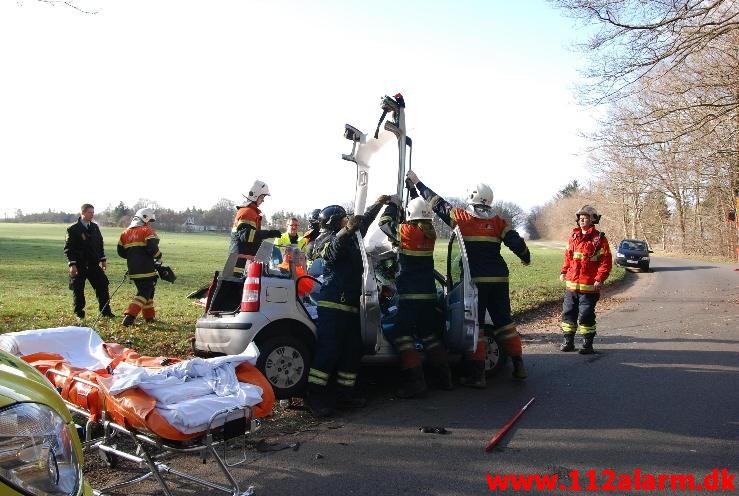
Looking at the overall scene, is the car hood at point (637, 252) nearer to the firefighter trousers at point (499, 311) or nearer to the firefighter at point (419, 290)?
the firefighter trousers at point (499, 311)

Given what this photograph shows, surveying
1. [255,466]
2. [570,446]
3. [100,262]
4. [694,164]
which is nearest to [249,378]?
[255,466]

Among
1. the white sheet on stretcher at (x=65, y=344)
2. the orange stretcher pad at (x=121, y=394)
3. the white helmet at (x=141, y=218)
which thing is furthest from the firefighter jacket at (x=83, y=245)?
the orange stretcher pad at (x=121, y=394)

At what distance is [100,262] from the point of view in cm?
1094

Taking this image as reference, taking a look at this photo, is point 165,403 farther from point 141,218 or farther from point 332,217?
point 141,218

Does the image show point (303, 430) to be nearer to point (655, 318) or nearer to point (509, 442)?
point (509, 442)

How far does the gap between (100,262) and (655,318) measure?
34.6ft

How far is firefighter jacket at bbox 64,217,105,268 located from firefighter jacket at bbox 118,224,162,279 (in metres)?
0.48

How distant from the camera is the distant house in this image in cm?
8581

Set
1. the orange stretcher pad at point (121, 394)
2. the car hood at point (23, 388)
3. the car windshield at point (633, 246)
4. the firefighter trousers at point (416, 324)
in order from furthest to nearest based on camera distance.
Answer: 1. the car windshield at point (633, 246)
2. the firefighter trousers at point (416, 324)
3. the orange stretcher pad at point (121, 394)
4. the car hood at point (23, 388)

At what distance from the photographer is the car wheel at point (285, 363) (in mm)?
5941

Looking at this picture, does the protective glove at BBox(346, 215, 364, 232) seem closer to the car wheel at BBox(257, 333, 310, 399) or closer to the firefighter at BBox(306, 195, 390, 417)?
the firefighter at BBox(306, 195, 390, 417)

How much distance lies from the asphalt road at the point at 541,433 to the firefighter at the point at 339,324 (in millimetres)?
310

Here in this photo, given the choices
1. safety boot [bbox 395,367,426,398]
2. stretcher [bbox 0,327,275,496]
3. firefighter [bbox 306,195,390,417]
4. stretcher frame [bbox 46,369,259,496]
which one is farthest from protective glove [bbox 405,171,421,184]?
stretcher frame [bbox 46,369,259,496]

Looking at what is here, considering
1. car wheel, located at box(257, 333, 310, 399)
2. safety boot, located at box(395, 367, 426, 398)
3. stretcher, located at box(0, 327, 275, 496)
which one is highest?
stretcher, located at box(0, 327, 275, 496)
